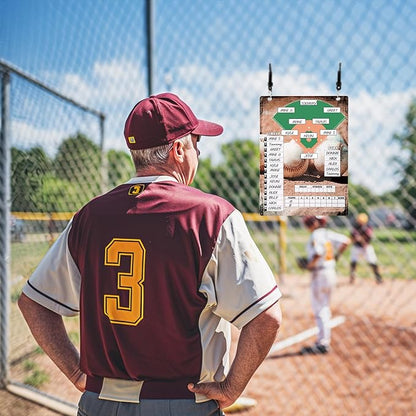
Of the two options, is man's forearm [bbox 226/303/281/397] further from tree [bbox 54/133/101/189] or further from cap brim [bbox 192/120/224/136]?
tree [bbox 54/133/101/189]

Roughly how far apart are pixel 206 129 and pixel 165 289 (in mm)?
557

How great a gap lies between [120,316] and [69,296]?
0.33 metres

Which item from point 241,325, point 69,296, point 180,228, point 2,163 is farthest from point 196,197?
point 2,163

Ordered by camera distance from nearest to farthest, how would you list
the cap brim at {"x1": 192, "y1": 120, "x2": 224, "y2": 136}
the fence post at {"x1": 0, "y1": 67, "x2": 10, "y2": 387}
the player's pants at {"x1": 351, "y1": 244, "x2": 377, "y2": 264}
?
the cap brim at {"x1": 192, "y1": 120, "x2": 224, "y2": 136} → the fence post at {"x1": 0, "y1": 67, "x2": 10, "y2": 387} → the player's pants at {"x1": 351, "y1": 244, "x2": 377, "y2": 264}

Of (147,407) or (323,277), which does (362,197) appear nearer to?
(147,407)

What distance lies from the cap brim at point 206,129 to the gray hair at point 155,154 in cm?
4

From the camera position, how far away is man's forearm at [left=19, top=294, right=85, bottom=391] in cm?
169

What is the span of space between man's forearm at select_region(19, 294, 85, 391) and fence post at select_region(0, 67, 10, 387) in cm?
231

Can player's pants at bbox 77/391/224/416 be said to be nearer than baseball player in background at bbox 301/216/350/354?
Yes

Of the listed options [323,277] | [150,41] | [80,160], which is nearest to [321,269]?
[323,277]

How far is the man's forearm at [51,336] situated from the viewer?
1694mm

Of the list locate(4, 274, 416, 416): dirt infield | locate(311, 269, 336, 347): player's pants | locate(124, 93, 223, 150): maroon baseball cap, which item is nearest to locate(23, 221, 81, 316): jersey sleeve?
locate(124, 93, 223, 150): maroon baseball cap

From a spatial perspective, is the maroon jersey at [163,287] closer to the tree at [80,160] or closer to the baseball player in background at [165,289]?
Result: the baseball player in background at [165,289]

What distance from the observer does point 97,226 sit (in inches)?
58.7
